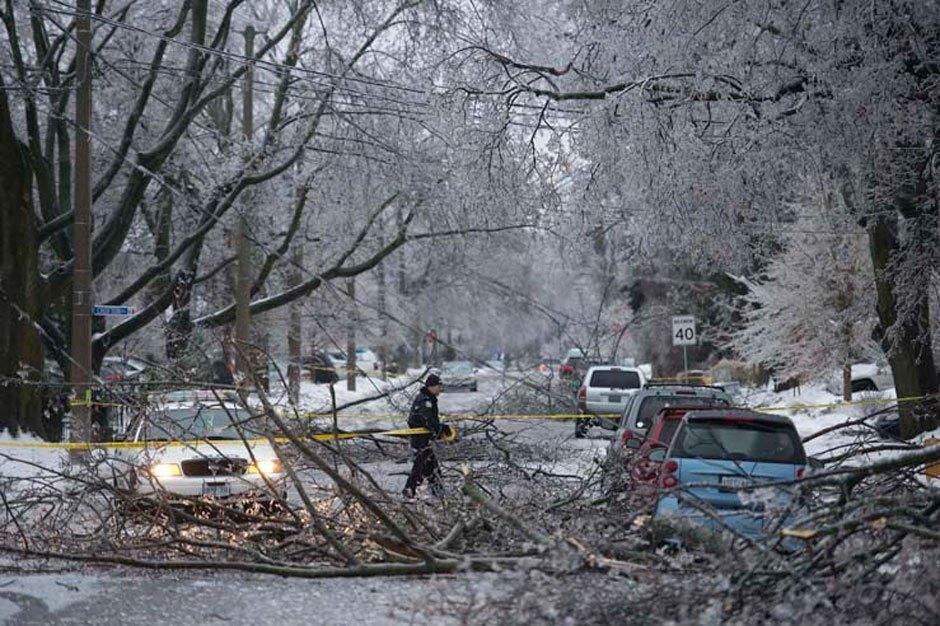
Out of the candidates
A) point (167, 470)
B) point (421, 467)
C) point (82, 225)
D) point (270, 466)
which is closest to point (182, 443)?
point (167, 470)

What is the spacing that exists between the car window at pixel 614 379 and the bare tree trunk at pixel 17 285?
13.3m

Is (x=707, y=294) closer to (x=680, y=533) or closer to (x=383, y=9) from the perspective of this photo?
(x=383, y=9)

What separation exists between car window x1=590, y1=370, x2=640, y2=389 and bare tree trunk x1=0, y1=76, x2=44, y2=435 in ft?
43.7

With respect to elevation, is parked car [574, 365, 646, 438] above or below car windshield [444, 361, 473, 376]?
below

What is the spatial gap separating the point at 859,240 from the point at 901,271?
388 inches

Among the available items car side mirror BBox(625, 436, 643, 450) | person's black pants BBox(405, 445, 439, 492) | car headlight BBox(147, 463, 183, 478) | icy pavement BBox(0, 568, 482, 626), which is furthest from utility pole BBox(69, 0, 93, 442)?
icy pavement BBox(0, 568, 482, 626)

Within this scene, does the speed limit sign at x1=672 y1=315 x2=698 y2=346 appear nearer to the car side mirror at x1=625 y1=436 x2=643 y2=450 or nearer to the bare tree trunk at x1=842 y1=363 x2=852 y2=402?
the bare tree trunk at x1=842 y1=363 x2=852 y2=402

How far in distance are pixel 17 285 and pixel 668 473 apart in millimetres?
12251

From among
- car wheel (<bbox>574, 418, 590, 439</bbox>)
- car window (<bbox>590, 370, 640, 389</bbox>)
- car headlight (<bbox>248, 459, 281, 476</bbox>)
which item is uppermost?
car window (<bbox>590, 370, 640, 389</bbox>)

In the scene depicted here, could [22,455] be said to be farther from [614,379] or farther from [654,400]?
[614,379]

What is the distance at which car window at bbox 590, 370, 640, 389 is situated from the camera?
2888 cm

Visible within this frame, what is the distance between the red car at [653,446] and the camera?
11250 millimetres

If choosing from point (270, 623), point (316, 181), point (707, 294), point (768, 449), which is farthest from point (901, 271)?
point (707, 294)

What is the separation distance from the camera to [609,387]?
2884cm
